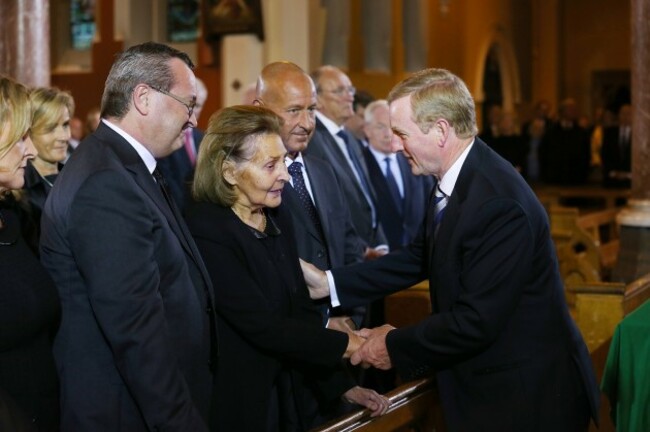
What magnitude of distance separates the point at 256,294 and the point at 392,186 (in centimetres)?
375

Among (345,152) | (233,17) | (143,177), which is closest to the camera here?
(143,177)

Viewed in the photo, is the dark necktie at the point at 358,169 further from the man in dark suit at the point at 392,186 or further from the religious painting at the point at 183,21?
the religious painting at the point at 183,21

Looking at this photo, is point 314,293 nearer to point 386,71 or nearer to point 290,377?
point 290,377

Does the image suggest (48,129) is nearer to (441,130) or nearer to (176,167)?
(176,167)

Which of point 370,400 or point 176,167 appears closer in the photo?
point 370,400

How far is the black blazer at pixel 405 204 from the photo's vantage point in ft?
21.5

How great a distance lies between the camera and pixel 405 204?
6.79 metres

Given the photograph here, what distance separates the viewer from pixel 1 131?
2633 millimetres

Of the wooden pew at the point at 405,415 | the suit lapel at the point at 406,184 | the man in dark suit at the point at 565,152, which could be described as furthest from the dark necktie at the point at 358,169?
the man in dark suit at the point at 565,152

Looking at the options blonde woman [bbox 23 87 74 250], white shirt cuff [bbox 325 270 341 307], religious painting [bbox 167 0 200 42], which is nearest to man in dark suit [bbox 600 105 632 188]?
religious painting [bbox 167 0 200 42]

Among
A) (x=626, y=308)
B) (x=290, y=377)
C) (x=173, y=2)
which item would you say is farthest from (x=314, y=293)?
(x=173, y=2)

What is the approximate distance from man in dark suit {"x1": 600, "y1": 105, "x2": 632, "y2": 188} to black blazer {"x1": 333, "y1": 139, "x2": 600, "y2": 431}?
1217 centimetres

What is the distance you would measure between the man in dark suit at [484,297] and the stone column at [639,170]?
201 inches

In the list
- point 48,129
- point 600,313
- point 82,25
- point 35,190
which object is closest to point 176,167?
point 48,129
